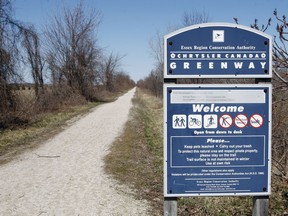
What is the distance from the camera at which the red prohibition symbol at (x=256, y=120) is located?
119 inches

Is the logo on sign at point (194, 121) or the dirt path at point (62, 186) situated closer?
the logo on sign at point (194, 121)

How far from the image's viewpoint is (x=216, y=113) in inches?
117

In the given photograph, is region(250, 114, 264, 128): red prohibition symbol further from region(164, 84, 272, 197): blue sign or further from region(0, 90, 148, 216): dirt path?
region(0, 90, 148, 216): dirt path

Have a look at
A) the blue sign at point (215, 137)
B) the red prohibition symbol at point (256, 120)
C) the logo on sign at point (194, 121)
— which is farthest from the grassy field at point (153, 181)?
the logo on sign at point (194, 121)

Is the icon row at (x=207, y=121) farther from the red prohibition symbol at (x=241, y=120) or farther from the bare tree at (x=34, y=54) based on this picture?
A: the bare tree at (x=34, y=54)

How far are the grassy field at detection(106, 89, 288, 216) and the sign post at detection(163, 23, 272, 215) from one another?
194 centimetres

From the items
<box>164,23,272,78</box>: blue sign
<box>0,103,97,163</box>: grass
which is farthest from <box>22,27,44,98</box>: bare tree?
<box>164,23,272,78</box>: blue sign

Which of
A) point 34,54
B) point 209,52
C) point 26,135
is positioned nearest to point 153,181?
point 209,52

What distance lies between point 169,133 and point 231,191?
74 cm

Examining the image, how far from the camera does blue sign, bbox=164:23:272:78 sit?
2.97 meters

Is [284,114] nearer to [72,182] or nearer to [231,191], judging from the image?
[231,191]

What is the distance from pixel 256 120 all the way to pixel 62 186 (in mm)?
4078

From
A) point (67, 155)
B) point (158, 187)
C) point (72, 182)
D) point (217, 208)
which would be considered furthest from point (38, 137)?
point (217, 208)

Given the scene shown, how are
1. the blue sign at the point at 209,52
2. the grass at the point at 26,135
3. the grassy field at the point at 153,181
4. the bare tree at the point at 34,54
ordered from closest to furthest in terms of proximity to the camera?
the blue sign at the point at 209,52 < the grassy field at the point at 153,181 < the grass at the point at 26,135 < the bare tree at the point at 34,54
